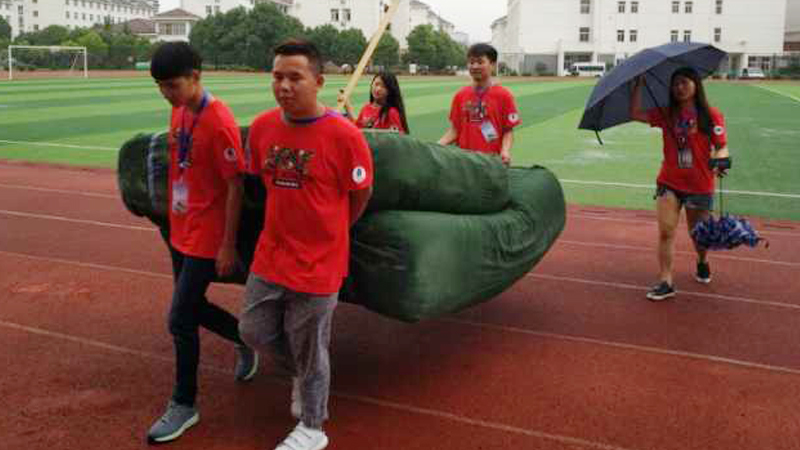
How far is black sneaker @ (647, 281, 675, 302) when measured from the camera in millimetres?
5566

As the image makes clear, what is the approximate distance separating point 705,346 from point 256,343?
110 inches

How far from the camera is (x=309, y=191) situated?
9.84ft

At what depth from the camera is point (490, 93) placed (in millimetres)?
5688

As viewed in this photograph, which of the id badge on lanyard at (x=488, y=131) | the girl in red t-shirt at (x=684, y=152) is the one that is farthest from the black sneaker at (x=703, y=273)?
the id badge on lanyard at (x=488, y=131)

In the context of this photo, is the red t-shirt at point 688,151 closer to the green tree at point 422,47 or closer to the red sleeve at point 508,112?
the red sleeve at point 508,112

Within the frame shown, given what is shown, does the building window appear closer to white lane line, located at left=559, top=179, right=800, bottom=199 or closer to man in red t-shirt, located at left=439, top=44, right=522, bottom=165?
white lane line, located at left=559, top=179, right=800, bottom=199

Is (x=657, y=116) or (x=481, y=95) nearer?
(x=657, y=116)

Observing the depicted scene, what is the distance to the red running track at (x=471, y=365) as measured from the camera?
11.6 feet

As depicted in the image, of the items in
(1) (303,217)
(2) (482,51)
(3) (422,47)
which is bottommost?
(1) (303,217)

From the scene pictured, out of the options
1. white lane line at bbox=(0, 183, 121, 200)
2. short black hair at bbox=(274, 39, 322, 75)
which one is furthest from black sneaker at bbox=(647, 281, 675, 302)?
white lane line at bbox=(0, 183, 121, 200)

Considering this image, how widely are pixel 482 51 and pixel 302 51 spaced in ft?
8.82

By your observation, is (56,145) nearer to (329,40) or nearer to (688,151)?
(688,151)

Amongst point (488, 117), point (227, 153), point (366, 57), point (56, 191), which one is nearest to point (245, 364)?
point (227, 153)

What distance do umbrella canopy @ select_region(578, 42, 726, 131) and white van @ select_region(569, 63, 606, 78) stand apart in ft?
229
